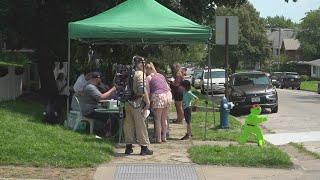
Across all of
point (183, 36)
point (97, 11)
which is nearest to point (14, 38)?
point (97, 11)

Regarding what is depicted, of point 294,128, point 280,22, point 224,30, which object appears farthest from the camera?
point 280,22

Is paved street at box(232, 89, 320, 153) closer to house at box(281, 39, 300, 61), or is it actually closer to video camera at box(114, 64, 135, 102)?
video camera at box(114, 64, 135, 102)

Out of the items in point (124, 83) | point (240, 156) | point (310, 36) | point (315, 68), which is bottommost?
point (315, 68)

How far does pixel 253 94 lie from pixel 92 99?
10.9 m

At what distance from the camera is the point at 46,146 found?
10.7m

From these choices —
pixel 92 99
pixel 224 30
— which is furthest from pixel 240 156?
pixel 224 30

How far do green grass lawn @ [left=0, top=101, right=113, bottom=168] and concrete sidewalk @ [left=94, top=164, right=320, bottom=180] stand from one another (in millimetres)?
556

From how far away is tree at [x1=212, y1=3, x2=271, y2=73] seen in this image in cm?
9350

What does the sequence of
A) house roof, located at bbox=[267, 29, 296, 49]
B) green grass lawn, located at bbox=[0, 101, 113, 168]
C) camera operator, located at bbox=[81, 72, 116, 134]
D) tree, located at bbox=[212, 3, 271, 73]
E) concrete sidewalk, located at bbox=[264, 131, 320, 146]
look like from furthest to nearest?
house roof, located at bbox=[267, 29, 296, 49], tree, located at bbox=[212, 3, 271, 73], concrete sidewalk, located at bbox=[264, 131, 320, 146], camera operator, located at bbox=[81, 72, 116, 134], green grass lawn, located at bbox=[0, 101, 113, 168]

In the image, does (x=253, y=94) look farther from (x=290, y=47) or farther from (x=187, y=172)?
(x=290, y=47)

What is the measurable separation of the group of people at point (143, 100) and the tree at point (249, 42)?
254 feet

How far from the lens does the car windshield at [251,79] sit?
81.5ft

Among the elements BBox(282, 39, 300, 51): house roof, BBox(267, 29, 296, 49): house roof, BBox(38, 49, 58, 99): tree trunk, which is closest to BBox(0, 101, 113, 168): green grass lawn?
BBox(38, 49, 58, 99): tree trunk

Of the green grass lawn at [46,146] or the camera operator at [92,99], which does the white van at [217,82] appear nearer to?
the camera operator at [92,99]
